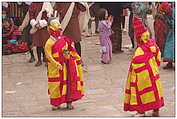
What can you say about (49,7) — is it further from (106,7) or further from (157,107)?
(157,107)

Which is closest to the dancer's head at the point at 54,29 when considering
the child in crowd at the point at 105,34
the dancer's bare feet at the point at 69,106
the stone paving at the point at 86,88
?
the dancer's bare feet at the point at 69,106

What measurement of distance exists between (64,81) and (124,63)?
11.0 ft

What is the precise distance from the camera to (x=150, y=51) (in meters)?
6.07

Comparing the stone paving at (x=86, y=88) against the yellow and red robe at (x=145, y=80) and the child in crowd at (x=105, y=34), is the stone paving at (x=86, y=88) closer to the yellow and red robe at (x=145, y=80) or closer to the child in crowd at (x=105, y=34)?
the child in crowd at (x=105, y=34)

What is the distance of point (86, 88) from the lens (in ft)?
27.1

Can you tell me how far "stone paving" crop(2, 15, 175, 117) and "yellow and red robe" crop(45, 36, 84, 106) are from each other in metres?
0.23

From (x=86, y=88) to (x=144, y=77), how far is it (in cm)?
230

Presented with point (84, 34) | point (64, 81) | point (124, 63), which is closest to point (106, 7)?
point (124, 63)

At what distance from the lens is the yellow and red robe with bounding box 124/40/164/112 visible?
6051 millimetres

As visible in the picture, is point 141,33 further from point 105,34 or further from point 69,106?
point 105,34

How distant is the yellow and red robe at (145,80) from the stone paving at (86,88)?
356mm

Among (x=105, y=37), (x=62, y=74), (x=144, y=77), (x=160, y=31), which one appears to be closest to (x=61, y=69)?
(x=62, y=74)

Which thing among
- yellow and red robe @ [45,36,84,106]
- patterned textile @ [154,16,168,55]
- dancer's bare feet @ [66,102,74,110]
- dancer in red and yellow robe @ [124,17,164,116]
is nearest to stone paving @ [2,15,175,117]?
dancer's bare feet @ [66,102,74,110]

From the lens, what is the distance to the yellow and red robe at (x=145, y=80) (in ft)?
19.9
